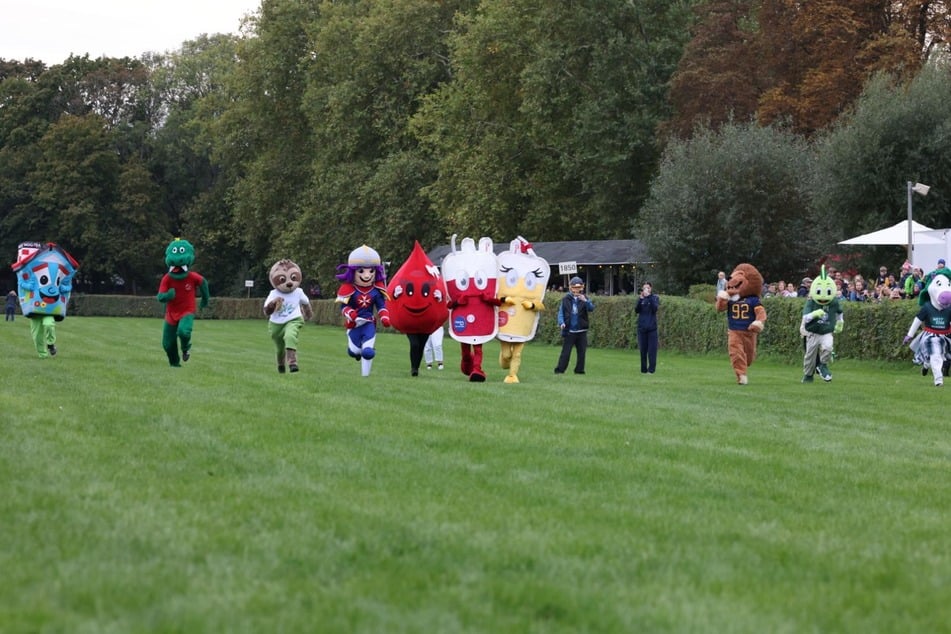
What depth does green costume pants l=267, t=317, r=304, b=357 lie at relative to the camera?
2022cm

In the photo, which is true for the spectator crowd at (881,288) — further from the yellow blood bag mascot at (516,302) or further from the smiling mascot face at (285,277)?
the smiling mascot face at (285,277)

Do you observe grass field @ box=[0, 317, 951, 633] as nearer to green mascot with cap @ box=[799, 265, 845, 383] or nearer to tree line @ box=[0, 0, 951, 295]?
green mascot with cap @ box=[799, 265, 845, 383]

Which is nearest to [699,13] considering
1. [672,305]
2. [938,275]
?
[672,305]

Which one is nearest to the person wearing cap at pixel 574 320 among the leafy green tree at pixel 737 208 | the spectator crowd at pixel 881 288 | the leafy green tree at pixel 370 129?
the spectator crowd at pixel 881 288

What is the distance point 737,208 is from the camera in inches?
1580

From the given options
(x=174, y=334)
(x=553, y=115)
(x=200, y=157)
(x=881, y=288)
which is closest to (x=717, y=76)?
(x=553, y=115)

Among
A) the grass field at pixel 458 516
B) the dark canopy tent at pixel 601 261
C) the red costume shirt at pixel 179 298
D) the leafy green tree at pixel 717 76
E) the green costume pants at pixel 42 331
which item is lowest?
the grass field at pixel 458 516

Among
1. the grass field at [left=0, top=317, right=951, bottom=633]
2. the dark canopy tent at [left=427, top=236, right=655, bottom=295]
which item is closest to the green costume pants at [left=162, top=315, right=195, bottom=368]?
the grass field at [left=0, top=317, right=951, bottom=633]

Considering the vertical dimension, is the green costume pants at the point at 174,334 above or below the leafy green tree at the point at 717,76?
below

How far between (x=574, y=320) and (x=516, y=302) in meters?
3.77

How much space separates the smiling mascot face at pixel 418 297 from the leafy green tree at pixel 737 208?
2166cm

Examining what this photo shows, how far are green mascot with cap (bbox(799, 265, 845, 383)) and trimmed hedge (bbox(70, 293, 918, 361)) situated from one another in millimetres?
5337

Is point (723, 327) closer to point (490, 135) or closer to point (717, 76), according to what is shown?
point (717, 76)

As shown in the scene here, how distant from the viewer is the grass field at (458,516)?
18.0 ft
